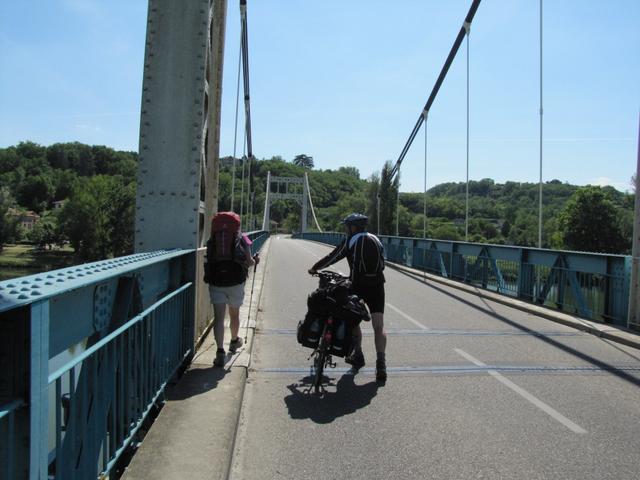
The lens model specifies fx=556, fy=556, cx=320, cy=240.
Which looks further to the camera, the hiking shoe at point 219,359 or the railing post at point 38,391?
the hiking shoe at point 219,359

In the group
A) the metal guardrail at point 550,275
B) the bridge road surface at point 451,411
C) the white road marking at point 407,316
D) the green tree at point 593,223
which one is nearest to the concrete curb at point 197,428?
the bridge road surface at point 451,411

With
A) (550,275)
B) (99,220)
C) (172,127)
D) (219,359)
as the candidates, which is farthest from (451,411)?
(99,220)

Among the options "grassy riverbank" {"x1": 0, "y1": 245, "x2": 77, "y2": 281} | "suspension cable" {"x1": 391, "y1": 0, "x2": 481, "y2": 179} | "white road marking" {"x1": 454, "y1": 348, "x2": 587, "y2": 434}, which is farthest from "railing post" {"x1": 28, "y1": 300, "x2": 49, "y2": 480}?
"grassy riverbank" {"x1": 0, "y1": 245, "x2": 77, "y2": 281}

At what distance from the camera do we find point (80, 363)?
8.30 feet

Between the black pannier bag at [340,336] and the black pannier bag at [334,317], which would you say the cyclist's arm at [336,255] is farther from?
the black pannier bag at [340,336]

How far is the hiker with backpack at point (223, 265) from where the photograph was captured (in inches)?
210

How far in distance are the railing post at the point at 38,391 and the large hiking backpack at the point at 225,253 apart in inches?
133

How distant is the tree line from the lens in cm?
5203

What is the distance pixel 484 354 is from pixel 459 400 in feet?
6.34


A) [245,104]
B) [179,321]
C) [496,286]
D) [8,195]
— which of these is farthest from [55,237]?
[179,321]

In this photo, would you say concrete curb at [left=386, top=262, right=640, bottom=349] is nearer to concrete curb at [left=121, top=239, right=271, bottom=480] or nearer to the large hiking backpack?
concrete curb at [left=121, top=239, right=271, bottom=480]

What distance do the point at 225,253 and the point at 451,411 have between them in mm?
2491

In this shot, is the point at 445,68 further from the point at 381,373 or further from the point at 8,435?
the point at 8,435

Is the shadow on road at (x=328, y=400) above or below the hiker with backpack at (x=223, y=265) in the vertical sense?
below
